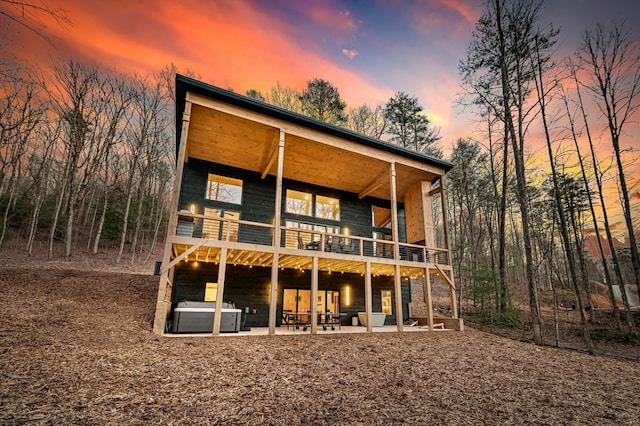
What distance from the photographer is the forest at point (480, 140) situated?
35.0ft

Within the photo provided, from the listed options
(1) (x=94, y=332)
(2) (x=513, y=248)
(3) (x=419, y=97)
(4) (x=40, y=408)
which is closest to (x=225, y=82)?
(3) (x=419, y=97)

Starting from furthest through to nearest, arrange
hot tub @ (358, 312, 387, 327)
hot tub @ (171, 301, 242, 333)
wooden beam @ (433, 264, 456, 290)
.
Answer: hot tub @ (358, 312, 387, 327)
wooden beam @ (433, 264, 456, 290)
hot tub @ (171, 301, 242, 333)

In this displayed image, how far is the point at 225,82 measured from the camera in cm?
1866

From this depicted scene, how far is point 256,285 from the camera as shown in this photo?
10.8 m

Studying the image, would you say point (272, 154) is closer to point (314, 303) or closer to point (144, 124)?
point (314, 303)

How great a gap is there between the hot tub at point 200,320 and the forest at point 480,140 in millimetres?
5963

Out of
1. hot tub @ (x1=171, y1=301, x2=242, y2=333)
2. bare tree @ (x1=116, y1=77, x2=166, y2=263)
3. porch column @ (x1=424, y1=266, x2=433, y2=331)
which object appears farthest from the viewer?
bare tree @ (x1=116, y1=77, x2=166, y2=263)

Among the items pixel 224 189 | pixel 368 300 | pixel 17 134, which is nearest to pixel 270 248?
pixel 368 300

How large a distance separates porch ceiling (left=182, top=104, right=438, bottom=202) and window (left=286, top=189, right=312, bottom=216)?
0.73m

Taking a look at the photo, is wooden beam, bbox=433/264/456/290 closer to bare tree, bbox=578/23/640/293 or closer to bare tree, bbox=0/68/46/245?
bare tree, bbox=578/23/640/293

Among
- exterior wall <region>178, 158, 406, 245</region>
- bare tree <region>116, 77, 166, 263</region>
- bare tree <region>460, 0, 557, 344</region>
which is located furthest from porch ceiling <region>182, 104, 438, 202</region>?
bare tree <region>116, 77, 166, 263</region>

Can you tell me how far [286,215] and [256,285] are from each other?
3.36 m

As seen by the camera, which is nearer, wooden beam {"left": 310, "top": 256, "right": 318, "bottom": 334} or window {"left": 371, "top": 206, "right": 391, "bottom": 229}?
wooden beam {"left": 310, "top": 256, "right": 318, "bottom": 334}

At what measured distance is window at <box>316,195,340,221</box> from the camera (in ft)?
43.4
